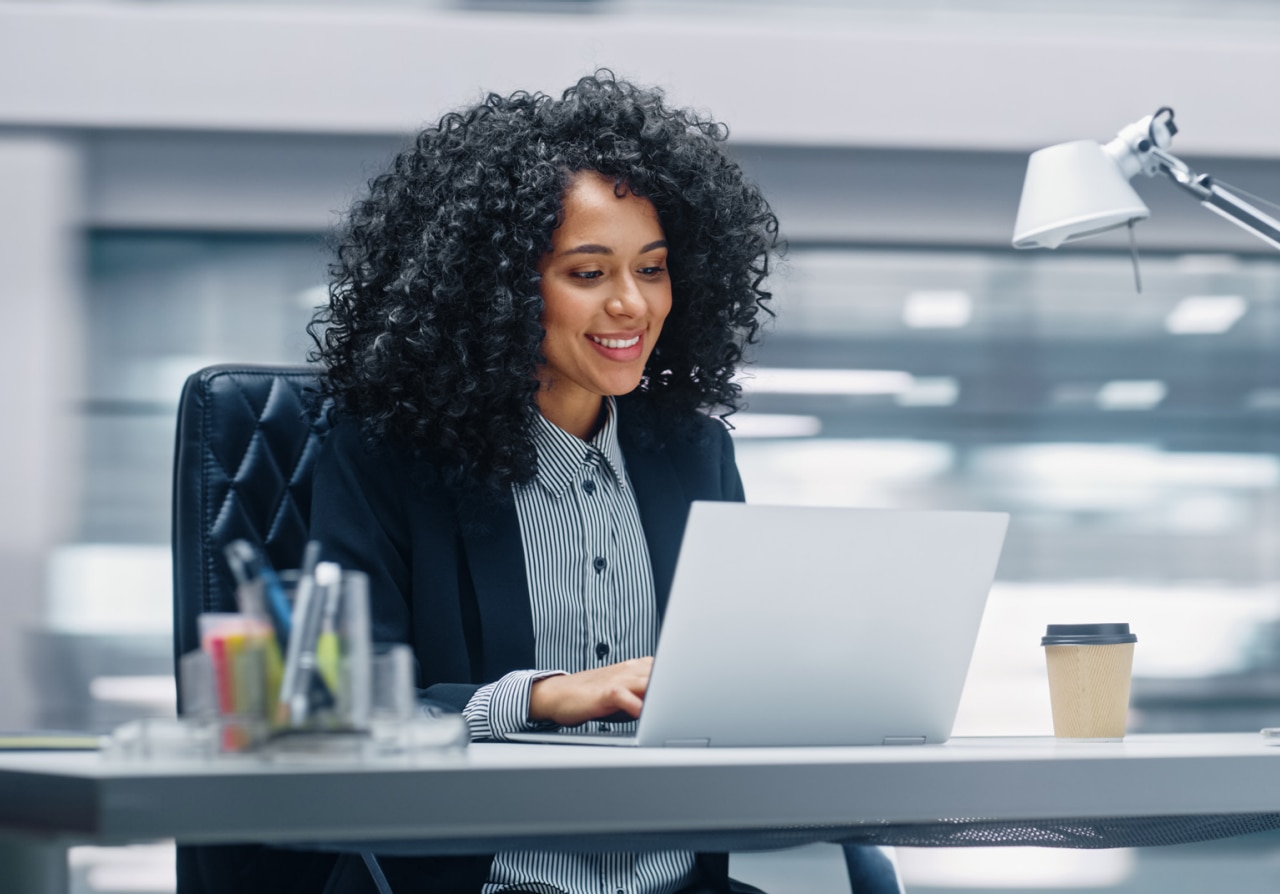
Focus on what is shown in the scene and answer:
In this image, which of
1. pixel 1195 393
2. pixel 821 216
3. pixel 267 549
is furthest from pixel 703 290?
pixel 1195 393

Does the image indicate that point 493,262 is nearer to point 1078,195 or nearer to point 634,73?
point 1078,195

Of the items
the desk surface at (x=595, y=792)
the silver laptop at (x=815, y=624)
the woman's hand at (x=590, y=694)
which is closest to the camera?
the desk surface at (x=595, y=792)

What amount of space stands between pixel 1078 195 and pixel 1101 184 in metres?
0.02

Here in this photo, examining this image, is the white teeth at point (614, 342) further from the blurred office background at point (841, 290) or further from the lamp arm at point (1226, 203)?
the blurred office background at point (841, 290)

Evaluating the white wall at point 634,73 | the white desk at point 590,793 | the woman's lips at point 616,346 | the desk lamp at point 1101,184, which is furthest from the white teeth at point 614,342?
the white wall at point 634,73

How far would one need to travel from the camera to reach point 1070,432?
3406 mm

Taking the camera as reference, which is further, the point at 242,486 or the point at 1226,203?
the point at 242,486

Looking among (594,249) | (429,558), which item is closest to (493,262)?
(594,249)

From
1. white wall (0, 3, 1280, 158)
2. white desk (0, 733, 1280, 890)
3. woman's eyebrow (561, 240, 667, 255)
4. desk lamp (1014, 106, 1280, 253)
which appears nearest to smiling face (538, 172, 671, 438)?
woman's eyebrow (561, 240, 667, 255)

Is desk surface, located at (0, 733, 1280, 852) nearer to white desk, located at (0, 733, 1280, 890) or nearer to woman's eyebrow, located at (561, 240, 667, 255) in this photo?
white desk, located at (0, 733, 1280, 890)

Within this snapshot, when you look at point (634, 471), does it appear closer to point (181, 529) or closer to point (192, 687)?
point (181, 529)

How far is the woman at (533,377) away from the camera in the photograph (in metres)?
1.16

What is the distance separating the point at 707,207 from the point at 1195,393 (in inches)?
102

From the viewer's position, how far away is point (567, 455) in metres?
1.29
